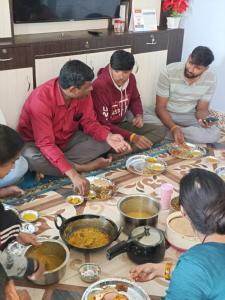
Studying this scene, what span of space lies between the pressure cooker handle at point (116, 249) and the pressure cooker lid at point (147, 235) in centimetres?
6

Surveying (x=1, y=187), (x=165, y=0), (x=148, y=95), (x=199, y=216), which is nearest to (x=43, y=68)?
(x=1, y=187)

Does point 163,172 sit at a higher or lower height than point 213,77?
lower

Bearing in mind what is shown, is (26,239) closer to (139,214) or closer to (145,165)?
(139,214)

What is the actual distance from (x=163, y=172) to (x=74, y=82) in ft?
2.73

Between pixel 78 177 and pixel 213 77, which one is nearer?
pixel 78 177

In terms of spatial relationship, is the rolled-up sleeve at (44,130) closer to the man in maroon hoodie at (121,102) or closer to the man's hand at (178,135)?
the man in maroon hoodie at (121,102)

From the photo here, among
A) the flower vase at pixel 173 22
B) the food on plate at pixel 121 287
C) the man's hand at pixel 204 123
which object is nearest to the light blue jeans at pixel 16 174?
the food on plate at pixel 121 287

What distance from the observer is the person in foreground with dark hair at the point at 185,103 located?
306cm

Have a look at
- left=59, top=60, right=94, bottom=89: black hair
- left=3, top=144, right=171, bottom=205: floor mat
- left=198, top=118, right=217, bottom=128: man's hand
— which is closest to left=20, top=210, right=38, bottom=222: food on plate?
left=3, top=144, right=171, bottom=205: floor mat

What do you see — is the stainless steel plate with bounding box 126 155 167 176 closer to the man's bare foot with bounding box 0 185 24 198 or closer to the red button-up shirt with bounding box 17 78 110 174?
the red button-up shirt with bounding box 17 78 110 174

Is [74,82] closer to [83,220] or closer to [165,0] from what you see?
[83,220]

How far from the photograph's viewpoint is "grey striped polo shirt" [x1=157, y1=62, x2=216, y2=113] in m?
3.11

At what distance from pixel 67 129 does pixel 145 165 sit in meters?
0.59

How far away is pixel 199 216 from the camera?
1.03 metres
